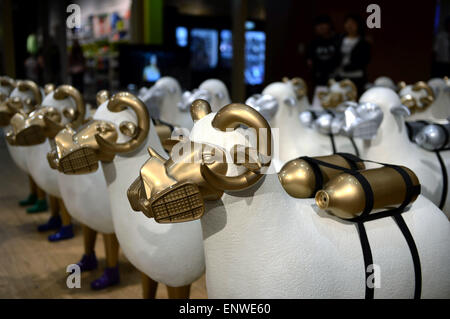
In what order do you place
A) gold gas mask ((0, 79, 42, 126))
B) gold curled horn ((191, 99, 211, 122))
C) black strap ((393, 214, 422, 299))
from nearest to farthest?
1. gold curled horn ((191, 99, 211, 122))
2. black strap ((393, 214, 422, 299))
3. gold gas mask ((0, 79, 42, 126))

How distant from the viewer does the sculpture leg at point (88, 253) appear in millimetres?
2350

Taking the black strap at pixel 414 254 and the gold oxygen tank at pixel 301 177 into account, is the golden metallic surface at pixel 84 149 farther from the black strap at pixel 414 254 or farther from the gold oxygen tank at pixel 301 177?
the black strap at pixel 414 254

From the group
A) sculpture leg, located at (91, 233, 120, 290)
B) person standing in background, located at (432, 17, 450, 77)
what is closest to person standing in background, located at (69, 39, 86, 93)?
sculpture leg, located at (91, 233, 120, 290)

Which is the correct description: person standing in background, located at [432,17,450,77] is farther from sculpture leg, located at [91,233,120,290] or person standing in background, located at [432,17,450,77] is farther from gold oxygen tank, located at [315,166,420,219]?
gold oxygen tank, located at [315,166,420,219]

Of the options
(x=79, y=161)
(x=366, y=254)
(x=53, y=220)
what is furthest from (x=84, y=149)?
(x=53, y=220)

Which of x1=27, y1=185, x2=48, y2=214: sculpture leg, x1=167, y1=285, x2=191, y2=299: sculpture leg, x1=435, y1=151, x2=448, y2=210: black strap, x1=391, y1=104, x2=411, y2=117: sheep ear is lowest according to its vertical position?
x1=27, y1=185, x2=48, y2=214: sculpture leg

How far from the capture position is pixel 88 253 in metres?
2.39

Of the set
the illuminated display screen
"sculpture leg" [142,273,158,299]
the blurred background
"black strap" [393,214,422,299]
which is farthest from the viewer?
the illuminated display screen

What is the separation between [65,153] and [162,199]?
2.23 ft

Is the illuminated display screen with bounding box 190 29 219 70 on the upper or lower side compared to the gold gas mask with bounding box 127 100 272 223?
upper

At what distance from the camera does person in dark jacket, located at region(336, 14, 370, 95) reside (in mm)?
3389

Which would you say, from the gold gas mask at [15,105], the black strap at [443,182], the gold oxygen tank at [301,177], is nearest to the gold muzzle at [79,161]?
the gold oxygen tank at [301,177]

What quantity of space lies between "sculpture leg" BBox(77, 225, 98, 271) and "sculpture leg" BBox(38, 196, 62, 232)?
769 millimetres

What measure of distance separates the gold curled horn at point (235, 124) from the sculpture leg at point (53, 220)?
247cm
